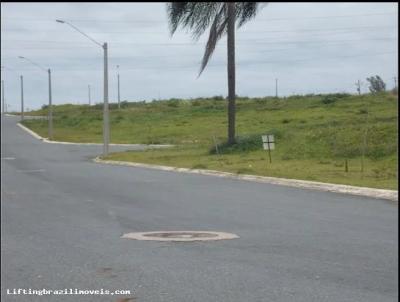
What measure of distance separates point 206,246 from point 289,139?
939 inches

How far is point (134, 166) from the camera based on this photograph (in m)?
27.0

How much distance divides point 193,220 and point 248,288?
193 inches

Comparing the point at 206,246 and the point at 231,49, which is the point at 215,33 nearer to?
the point at 231,49

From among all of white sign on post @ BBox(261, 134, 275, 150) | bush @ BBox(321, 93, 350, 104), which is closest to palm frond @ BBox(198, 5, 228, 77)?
white sign on post @ BBox(261, 134, 275, 150)

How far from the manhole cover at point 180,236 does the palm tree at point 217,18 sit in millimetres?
20954

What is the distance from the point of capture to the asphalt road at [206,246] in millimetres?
6496

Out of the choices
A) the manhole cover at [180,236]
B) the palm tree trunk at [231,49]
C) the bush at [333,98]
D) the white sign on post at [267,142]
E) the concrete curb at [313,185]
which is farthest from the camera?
the bush at [333,98]

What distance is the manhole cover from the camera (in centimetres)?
938

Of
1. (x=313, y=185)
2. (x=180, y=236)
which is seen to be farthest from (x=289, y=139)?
(x=180, y=236)

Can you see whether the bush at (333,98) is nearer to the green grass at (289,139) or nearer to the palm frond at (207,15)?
the green grass at (289,139)

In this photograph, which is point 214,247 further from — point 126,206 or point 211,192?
point 211,192

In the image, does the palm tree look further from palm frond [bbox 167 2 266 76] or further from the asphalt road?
the asphalt road

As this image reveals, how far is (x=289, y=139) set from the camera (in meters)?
32.2

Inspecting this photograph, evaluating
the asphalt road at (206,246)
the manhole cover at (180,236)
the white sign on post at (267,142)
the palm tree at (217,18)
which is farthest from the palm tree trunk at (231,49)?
the manhole cover at (180,236)
